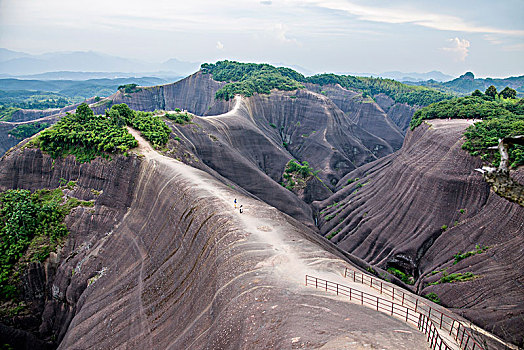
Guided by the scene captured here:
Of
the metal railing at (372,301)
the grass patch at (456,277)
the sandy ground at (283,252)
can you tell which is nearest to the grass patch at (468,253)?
the grass patch at (456,277)

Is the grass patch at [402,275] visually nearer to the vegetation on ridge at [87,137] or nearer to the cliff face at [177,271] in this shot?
the cliff face at [177,271]

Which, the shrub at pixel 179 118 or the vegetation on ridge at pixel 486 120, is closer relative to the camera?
the vegetation on ridge at pixel 486 120

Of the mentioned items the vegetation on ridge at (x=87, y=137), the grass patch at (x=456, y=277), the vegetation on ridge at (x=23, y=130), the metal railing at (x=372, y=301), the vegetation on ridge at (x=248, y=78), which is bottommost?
the vegetation on ridge at (x=23, y=130)

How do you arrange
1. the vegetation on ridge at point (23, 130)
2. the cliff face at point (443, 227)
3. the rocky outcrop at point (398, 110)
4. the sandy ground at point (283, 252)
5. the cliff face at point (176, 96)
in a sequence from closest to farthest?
the sandy ground at point (283, 252) < the cliff face at point (443, 227) < the vegetation on ridge at point (23, 130) < the rocky outcrop at point (398, 110) < the cliff face at point (176, 96)

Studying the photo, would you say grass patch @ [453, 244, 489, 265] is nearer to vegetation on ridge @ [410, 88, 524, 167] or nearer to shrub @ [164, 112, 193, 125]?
vegetation on ridge @ [410, 88, 524, 167]

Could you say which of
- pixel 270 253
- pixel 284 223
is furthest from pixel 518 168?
pixel 270 253

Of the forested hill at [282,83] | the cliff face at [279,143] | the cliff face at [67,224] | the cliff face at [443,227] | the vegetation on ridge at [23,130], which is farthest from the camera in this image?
the forested hill at [282,83]

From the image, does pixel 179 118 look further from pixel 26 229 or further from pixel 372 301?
pixel 372 301
